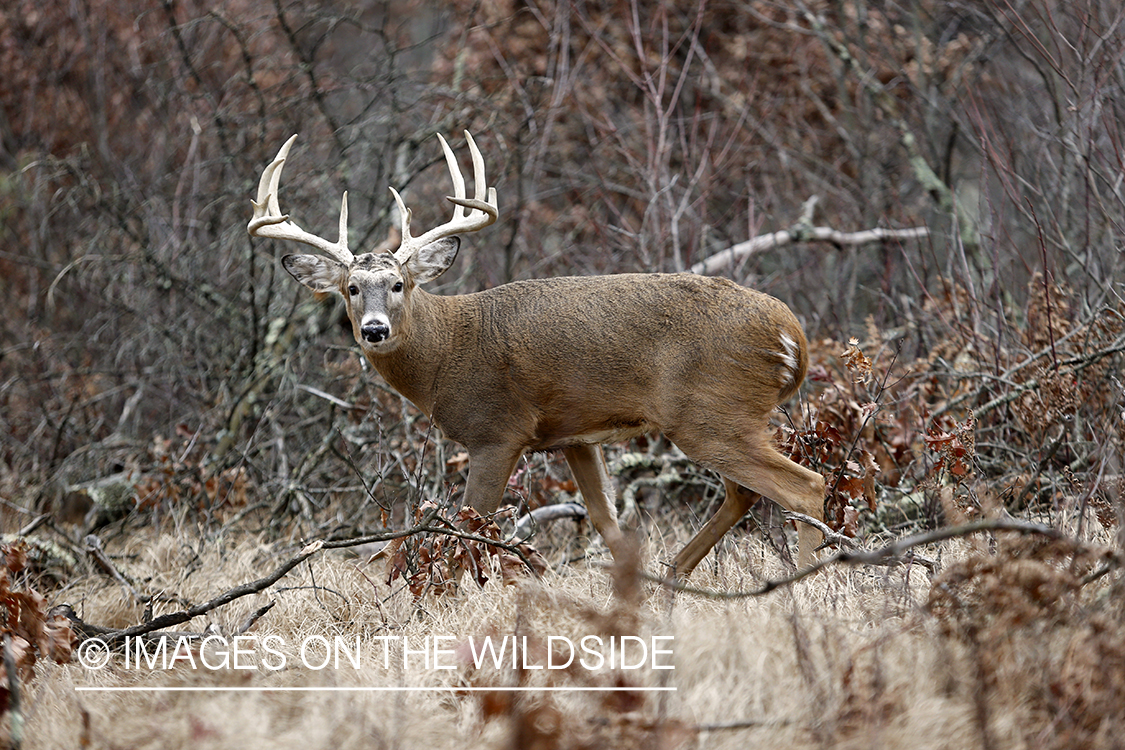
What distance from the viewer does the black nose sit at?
4855mm

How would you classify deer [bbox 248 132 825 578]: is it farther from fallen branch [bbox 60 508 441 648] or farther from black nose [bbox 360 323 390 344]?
fallen branch [bbox 60 508 441 648]

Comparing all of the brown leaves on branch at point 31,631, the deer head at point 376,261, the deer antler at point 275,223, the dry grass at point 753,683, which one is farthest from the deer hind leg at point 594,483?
the brown leaves on branch at point 31,631

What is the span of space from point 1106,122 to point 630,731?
5.23 metres

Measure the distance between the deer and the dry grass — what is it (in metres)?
0.96

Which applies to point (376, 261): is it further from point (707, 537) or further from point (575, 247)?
point (575, 247)

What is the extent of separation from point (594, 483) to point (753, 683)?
2.50m

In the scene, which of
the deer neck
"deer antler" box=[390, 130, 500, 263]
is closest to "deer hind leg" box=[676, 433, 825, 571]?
the deer neck

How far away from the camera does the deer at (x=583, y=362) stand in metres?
4.77

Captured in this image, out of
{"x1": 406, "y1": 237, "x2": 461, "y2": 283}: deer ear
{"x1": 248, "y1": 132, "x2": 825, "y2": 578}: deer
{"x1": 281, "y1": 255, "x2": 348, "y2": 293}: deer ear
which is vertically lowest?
{"x1": 248, "y1": 132, "x2": 825, "y2": 578}: deer

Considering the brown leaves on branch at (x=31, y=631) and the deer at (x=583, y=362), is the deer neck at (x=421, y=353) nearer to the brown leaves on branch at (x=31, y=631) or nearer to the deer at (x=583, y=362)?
the deer at (x=583, y=362)

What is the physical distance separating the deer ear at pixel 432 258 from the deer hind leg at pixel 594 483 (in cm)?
118

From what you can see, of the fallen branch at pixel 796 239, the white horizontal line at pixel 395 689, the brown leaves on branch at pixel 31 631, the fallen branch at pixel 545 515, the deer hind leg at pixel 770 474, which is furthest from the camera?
the fallen branch at pixel 796 239

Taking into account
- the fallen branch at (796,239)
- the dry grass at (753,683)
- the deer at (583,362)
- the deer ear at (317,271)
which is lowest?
the dry grass at (753,683)

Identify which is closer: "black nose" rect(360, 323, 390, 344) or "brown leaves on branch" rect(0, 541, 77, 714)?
"brown leaves on branch" rect(0, 541, 77, 714)
